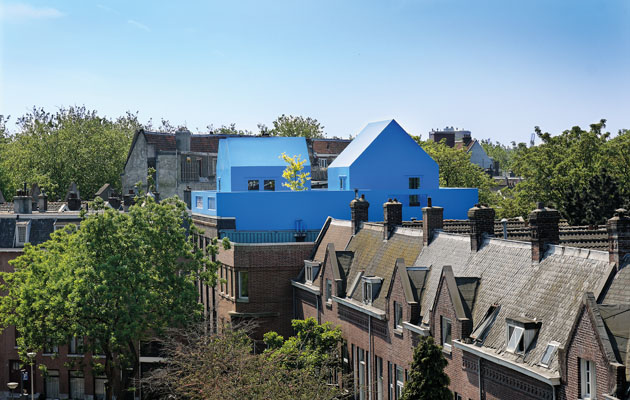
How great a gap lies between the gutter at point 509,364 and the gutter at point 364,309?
7047mm

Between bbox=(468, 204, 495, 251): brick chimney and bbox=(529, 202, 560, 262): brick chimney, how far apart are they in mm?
4384

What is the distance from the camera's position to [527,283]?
28297mm

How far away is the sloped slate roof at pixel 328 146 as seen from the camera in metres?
114

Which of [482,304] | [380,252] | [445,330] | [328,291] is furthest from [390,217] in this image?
[482,304]

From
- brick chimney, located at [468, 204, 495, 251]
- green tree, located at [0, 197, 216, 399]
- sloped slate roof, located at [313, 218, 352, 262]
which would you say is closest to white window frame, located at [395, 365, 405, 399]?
brick chimney, located at [468, 204, 495, 251]

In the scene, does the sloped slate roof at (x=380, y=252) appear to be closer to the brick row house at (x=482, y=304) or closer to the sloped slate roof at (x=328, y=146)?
the brick row house at (x=482, y=304)

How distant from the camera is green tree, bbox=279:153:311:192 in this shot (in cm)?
5794

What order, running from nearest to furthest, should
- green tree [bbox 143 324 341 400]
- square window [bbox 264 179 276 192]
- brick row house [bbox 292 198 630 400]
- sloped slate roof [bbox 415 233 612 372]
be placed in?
brick row house [bbox 292 198 630 400], sloped slate roof [bbox 415 233 612 372], green tree [bbox 143 324 341 400], square window [bbox 264 179 276 192]

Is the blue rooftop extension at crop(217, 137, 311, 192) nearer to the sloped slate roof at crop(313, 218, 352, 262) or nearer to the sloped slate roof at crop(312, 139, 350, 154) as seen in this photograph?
the sloped slate roof at crop(313, 218, 352, 262)

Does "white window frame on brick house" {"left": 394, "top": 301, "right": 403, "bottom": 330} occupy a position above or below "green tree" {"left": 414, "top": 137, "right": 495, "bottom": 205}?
below

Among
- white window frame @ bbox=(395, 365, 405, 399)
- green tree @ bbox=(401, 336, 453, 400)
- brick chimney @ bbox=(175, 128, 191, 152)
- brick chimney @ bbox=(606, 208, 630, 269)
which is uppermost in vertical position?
brick chimney @ bbox=(175, 128, 191, 152)

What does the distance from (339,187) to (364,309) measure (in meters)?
20.4

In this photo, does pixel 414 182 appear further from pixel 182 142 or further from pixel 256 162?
pixel 182 142

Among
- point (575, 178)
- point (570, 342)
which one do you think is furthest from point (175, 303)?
point (575, 178)
